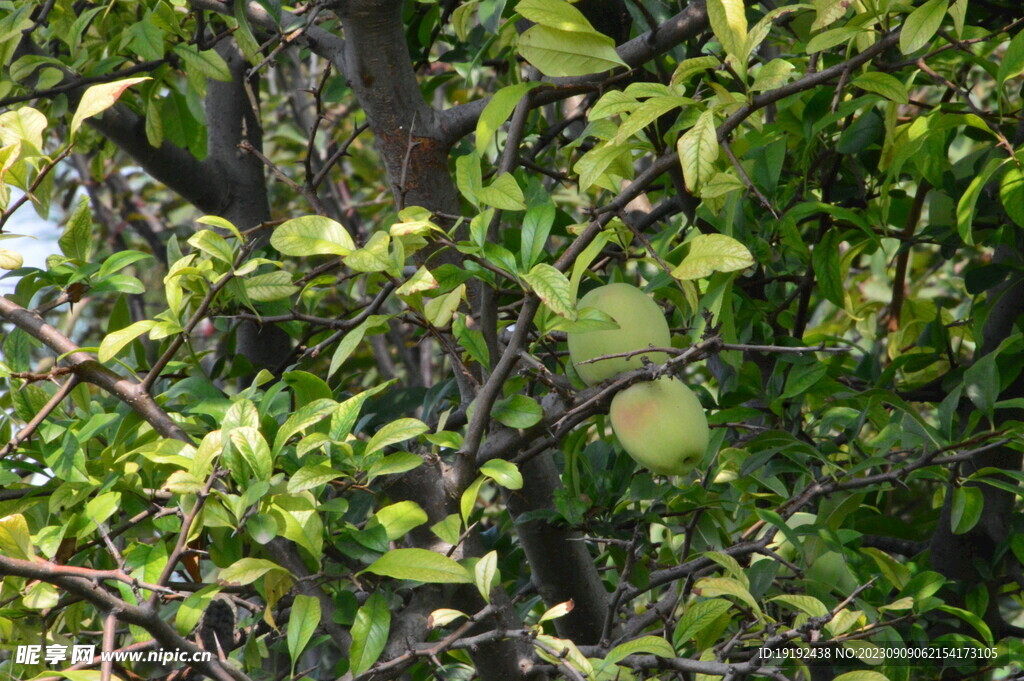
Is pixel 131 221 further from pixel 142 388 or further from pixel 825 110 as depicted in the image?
pixel 825 110

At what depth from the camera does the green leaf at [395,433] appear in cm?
93

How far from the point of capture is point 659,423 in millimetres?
973

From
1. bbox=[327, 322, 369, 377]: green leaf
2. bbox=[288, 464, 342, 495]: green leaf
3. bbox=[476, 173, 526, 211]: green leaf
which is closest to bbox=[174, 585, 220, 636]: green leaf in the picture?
bbox=[288, 464, 342, 495]: green leaf

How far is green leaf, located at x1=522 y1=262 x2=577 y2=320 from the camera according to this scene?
82 centimetres

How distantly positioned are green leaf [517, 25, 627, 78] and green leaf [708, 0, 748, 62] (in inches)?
4.0

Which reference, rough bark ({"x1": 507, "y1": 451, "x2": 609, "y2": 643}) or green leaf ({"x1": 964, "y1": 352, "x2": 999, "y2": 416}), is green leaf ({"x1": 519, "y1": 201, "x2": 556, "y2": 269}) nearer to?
rough bark ({"x1": 507, "y1": 451, "x2": 609, "y2": 643})

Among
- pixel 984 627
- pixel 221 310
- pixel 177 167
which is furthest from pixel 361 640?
pixel 177 167

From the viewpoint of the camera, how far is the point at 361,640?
0.93m

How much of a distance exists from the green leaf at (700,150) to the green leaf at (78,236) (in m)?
0.71

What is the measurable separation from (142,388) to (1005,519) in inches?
48.9

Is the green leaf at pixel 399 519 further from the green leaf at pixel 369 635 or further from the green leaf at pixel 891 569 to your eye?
the green leaf at pixel 891 569

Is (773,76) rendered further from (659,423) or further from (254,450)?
(254,450)

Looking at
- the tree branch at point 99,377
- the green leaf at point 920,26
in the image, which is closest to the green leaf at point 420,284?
the tree branch at point 99,377

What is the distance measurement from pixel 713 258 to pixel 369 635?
51cm
